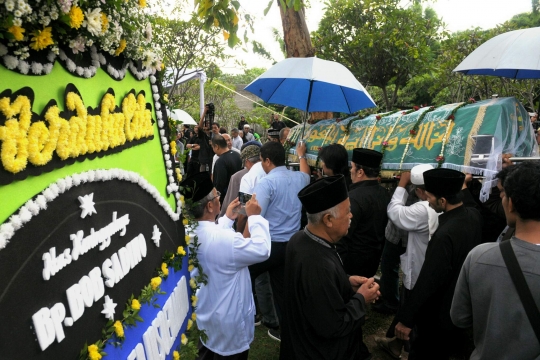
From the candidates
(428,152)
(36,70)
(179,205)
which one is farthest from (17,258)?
(428,152)

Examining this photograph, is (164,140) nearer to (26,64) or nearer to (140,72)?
(140,72)

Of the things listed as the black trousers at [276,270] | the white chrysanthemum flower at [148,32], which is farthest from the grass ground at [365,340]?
the white chrysanthemum flower at [148,32]

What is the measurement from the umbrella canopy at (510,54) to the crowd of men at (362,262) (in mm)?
1107

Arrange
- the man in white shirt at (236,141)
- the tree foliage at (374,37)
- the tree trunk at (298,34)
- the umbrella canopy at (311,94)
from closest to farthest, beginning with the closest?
the umbrella canopy at (311,94) < the tree trunk at (298,34) < the tree foliage at (374,37) < the man in white shirt at (236,141)

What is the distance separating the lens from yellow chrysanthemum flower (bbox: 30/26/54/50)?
1.23m

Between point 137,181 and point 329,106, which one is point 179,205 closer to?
point 137,181

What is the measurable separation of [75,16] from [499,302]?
81.9 inches

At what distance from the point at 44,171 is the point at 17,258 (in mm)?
275

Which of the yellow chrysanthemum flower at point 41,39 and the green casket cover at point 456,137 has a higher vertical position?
the yellow chrysanthemum flower at point 41,39

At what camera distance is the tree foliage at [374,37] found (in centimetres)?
801

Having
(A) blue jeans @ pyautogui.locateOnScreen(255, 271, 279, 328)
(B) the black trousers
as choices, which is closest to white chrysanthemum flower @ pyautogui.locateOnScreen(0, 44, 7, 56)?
(B) the black trousers

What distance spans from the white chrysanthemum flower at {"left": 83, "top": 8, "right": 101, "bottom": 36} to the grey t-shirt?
6.35 feet

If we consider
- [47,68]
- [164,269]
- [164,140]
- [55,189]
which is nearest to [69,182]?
[55,189]

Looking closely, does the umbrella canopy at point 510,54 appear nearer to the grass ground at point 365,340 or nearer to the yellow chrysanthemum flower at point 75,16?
the grass ground at point 365,340
